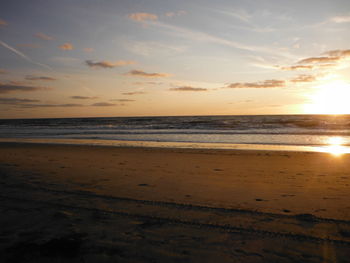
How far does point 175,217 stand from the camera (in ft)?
14.2

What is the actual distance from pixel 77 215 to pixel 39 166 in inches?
232

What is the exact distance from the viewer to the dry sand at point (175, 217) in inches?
127

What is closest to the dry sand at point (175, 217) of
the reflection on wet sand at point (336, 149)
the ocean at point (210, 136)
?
the reflection on wet sand at point (336, 149)

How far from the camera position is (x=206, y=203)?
5.08 metres

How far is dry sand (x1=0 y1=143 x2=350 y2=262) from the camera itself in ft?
10.6

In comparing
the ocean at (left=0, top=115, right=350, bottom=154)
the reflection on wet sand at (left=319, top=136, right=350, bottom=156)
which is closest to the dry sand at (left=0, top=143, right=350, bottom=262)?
the reflection on wet sand at (left=319, top=136, right=350, bottom=156)

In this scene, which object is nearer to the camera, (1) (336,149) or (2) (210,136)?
(1) (336,149)

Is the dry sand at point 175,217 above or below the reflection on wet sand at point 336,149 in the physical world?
above

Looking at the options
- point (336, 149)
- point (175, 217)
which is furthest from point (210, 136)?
point (175, 217)

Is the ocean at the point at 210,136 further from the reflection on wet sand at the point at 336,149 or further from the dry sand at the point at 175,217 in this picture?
the dry sand at the point at 175,217

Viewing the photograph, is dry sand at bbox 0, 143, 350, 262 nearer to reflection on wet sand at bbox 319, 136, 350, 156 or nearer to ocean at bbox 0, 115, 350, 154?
reflection on wet sand at bbox 319, 136, 350, 156

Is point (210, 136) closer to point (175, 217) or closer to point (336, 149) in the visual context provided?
point (336, 149)

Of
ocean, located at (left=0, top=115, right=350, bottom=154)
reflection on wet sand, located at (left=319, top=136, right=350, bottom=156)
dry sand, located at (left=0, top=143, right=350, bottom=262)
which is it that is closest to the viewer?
dry sand, located at (left=0, top=143, right=350, bottom=262)

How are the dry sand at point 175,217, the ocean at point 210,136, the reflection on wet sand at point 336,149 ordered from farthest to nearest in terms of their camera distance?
the ocean at point 210,136 < the reflection on wet sand at point 336,149 < the dry sand at point 175,217
